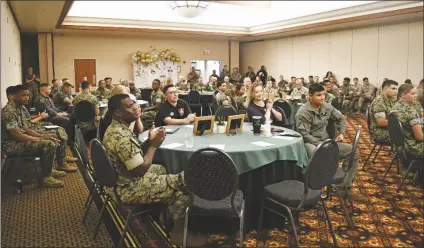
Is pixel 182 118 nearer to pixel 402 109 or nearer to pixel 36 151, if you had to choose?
pixel 36 151

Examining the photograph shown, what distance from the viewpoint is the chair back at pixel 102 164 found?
2714mm

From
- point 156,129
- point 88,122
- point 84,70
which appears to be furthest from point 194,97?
point 84,70

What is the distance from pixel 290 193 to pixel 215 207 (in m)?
0.66

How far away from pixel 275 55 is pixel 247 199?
49.8 feet

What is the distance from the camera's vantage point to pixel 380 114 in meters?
5.25

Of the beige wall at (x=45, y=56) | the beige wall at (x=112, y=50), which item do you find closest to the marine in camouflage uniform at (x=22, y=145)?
the beige wall at (x=45, y=56)

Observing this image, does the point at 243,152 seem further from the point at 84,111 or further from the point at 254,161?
the point at 84,111

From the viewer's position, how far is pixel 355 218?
3.70 metres

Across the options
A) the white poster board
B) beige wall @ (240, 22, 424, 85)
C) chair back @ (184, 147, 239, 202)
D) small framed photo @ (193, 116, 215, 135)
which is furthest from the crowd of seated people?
the white poster board

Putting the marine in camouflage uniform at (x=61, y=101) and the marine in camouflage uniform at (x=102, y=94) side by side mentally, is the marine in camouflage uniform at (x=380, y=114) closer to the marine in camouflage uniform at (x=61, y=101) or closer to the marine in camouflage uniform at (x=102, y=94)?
the marine in camouflage uniform at (x=61, y=101)

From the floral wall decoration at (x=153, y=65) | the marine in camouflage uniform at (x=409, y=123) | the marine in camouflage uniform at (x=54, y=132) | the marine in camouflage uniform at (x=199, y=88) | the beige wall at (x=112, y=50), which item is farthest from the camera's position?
the floral wall decoration at (x=153, y=65)

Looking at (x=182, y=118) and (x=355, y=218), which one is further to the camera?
(x=182, y=118)

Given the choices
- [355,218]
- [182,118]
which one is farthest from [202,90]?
[355,218]

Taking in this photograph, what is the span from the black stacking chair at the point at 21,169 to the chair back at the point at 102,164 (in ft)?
6.99
